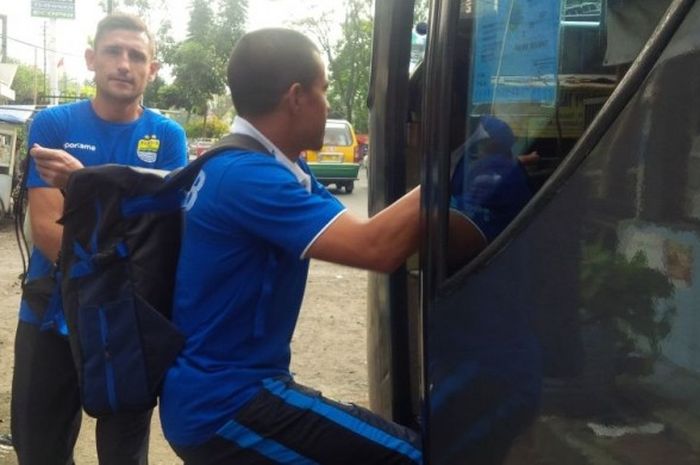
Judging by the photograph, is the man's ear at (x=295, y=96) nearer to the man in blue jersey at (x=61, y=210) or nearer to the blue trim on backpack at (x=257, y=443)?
the blue trim on backpack at (x=257, y=443)

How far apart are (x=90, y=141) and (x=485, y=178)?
1.74 meters

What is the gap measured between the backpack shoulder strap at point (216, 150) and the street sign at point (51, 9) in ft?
58.4

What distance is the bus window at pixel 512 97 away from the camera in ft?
6.32

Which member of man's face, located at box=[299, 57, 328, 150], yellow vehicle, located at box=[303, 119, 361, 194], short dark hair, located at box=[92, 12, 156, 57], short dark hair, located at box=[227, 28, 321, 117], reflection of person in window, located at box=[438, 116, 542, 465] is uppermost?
short dark hair, located at box=[92, 12, 156, 57]

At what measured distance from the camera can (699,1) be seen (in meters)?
1.53

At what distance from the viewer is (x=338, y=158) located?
72.4 feet

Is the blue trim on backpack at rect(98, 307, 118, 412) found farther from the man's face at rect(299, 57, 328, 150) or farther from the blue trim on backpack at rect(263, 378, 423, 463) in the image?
the man's face at rect(299, 57, 328, 150)

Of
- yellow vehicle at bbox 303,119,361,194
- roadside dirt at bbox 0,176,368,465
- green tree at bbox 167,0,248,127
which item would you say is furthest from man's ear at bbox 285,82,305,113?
green tree at bbox 167,0,248,127

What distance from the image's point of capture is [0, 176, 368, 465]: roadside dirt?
5.01 meters

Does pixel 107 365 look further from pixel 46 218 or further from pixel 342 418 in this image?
pixel 46 218

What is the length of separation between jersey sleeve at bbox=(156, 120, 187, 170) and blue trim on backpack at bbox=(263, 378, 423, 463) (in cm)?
142

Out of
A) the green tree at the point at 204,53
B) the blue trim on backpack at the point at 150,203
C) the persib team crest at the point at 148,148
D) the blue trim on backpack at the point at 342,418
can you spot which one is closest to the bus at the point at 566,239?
the blue trim on backpack at the point at 342,418

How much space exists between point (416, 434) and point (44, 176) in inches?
54.0

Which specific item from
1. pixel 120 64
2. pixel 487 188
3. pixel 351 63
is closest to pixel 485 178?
pixel 487 188
